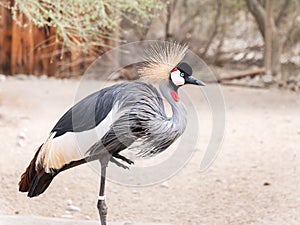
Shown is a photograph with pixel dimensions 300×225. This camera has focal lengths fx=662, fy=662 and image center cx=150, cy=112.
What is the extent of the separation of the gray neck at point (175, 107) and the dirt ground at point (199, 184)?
1307mm

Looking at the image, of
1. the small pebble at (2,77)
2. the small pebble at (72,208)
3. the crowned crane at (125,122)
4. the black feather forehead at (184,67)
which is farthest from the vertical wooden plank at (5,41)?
the black feather forehead at (184,67)

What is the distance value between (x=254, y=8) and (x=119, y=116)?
20.8 feet

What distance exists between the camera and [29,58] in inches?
348

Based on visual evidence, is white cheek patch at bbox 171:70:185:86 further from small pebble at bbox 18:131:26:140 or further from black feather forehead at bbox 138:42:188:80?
small pebble at bbox 18:131:26:140

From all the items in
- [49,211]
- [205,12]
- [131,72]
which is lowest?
[49,211]

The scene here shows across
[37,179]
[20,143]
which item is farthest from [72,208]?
[20,143]

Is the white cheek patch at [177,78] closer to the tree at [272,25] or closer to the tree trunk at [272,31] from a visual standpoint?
the tree at [272,25]


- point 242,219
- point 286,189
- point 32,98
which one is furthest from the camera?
point 32,98

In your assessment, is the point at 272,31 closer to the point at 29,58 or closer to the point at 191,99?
the point at 191,99

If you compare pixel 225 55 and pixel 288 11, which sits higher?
pixel 288 11

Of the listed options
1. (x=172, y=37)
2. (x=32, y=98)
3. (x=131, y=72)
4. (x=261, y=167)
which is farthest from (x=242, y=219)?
(x=172, y=37)

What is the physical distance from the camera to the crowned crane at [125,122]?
109 inches

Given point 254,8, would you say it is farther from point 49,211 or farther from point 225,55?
point 49,211

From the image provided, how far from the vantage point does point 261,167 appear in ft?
16.5
